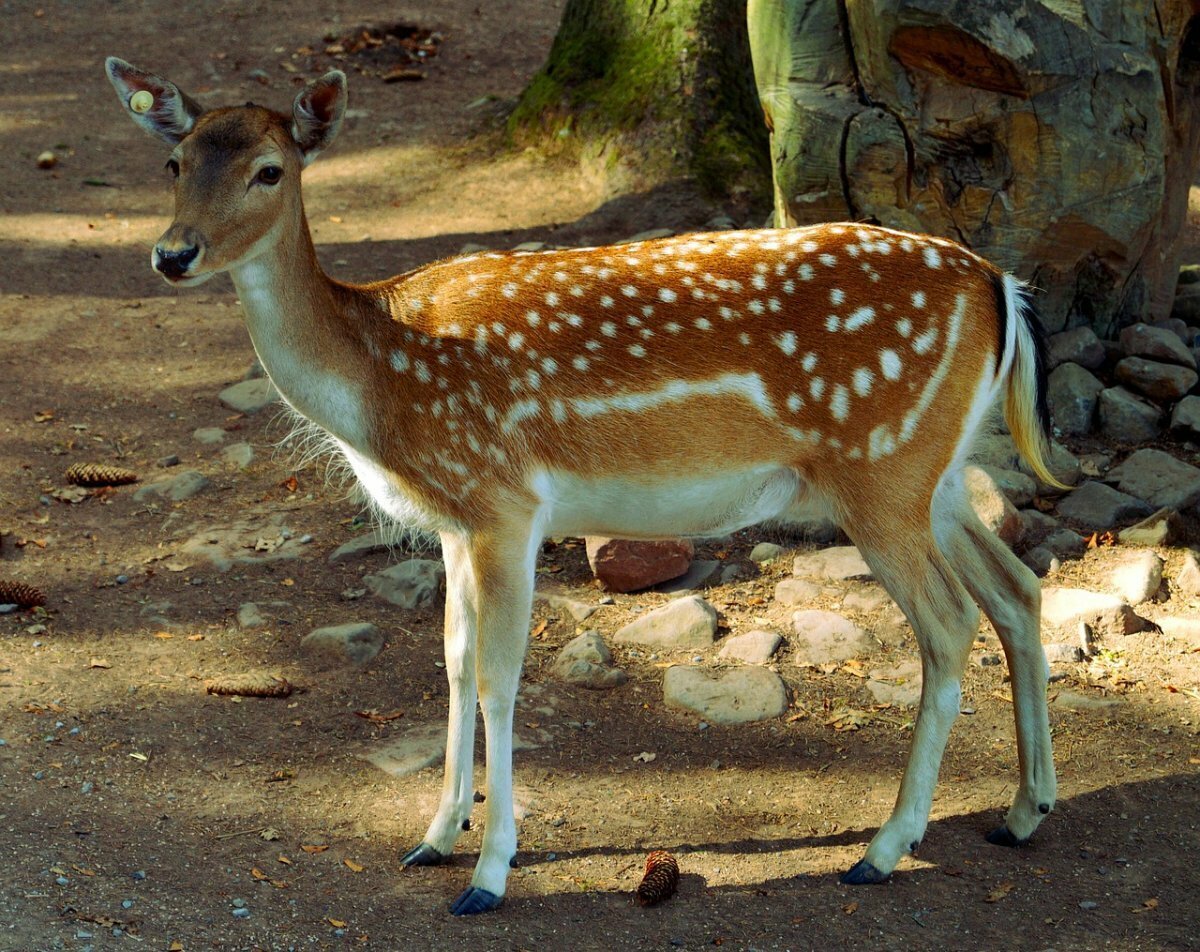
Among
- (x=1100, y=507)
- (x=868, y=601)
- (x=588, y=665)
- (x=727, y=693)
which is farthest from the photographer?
(x=1100, y=507)

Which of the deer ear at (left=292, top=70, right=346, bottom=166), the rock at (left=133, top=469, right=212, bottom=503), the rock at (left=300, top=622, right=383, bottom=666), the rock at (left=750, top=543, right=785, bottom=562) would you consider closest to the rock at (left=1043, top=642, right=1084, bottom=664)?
the rock at (left=750, top=543, right=785, bottom=562)

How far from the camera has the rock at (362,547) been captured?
6699 millimetres

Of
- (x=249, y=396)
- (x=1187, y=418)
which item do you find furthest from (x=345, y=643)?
(x=1187, y=418)

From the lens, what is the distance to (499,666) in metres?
4.55

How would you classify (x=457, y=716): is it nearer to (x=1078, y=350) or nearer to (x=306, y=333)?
(x=306, y=333)

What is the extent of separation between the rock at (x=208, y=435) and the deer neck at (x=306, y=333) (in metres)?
3.20

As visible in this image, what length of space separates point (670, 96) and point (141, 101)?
5784 mm

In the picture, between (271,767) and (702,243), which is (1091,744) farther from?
(271,767)

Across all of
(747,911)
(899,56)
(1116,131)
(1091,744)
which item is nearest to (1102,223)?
(1116,131)

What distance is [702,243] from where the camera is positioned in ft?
16.1

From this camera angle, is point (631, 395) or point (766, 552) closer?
point (631, 395)

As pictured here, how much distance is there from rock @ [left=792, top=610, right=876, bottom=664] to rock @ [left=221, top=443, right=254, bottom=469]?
312 centimetres

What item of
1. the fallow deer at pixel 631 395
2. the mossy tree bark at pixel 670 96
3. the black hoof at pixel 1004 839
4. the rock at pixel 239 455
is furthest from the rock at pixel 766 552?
the mossy tree bark at pixel 670 96

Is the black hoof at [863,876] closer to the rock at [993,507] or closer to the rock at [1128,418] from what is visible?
the rock at [993,507]
